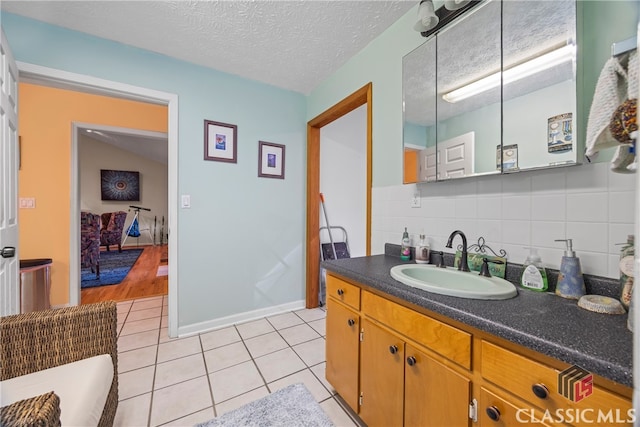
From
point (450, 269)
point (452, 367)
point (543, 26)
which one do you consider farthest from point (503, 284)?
point (543, 26)

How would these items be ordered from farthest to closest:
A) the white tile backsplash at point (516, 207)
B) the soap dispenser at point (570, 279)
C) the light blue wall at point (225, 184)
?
the light blue wall at point (225, 184) < the white tile backsplash at point (516, 207) < the soap dispenser at point (570, 279)

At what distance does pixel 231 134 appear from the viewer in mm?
2344

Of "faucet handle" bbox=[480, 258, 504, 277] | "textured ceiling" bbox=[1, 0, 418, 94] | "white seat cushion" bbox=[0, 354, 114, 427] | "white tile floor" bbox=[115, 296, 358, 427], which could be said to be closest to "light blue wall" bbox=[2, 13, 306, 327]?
"textured ceiling" bbox=[1, 0, 418, 94]

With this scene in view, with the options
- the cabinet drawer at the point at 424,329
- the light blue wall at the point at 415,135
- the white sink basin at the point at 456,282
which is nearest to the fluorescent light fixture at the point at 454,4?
the light blue wall at the point at 415,135

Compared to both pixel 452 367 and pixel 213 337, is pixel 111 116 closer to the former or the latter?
pixel 213 337

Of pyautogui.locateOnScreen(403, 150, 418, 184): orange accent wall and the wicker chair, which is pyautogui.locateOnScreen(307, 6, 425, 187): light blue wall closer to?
pyautogui.locateOnScreen(403, 150, 418, 184): orange accent wall

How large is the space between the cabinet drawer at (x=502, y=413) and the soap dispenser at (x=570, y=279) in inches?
17.7

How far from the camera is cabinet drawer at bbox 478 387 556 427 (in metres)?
0.62

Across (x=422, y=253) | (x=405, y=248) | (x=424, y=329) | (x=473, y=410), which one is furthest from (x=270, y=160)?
(x=473, y=410)

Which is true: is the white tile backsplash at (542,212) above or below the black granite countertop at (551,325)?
above

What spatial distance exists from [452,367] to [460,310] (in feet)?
0.70

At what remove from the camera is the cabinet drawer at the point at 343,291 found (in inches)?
48.9

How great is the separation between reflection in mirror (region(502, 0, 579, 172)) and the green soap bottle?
1.26ft

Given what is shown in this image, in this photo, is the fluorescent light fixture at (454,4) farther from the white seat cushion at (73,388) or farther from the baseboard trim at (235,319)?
the baseboard trim at (235,319)
